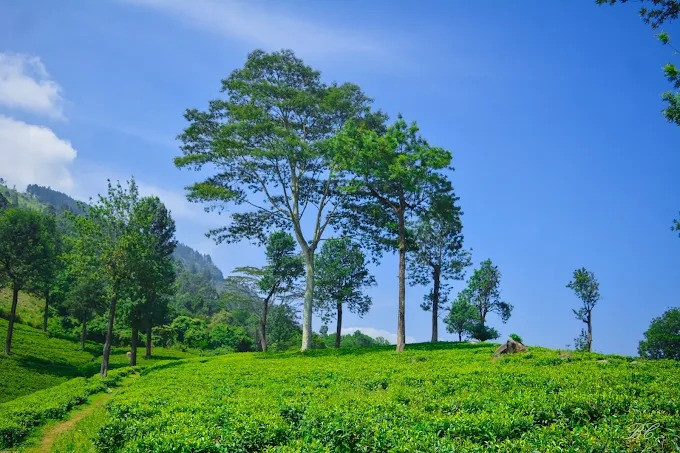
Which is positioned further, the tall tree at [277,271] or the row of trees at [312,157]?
the tall tree at [277,271]

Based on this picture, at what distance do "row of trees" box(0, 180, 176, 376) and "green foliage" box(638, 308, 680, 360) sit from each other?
247 ft

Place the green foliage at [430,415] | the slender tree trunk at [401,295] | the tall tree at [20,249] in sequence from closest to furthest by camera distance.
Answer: the green foliage at [430,415], the slender tree trunk at [401,295], the tall tree at [20,249]

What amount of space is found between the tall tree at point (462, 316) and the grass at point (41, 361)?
38.8 m

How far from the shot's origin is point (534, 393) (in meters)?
13.8

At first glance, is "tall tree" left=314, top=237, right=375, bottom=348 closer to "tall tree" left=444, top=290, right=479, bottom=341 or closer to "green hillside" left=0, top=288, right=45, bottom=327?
"tall tree" left=444, top=290, right=479, bottom=341

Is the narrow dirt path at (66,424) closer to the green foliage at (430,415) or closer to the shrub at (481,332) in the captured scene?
the green foliage at (430,415)

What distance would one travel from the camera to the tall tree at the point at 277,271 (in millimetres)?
62125

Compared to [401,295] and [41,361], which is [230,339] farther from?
Answer: [401,295]

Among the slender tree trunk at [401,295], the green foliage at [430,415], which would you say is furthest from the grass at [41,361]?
the slender tree trunk at [401,295]

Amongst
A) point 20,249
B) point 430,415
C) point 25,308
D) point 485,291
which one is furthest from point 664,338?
point 25,308

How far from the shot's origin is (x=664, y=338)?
244ft

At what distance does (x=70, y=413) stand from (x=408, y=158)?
2772 cm

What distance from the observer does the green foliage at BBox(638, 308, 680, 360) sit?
73688mm

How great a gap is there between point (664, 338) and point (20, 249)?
93.6 metres
